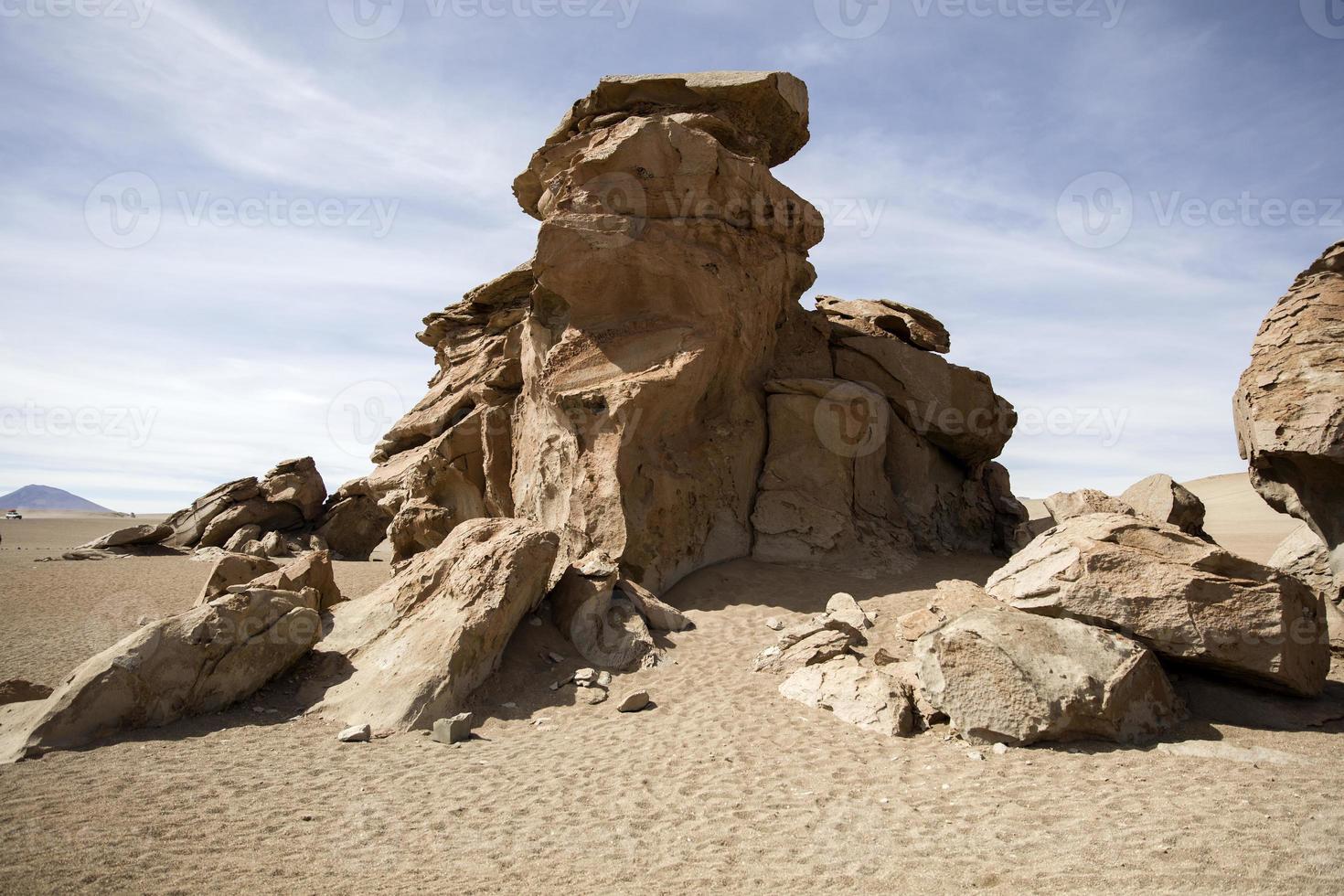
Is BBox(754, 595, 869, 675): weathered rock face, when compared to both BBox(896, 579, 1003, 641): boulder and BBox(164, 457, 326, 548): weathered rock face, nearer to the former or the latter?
BBox(896, 579, 1003, 641): boulder

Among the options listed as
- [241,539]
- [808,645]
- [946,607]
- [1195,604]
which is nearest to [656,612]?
[808,645]

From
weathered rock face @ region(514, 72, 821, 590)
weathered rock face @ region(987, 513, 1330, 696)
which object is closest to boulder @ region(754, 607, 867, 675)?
weathered rock face @ region(987, 513, 1330, 696)

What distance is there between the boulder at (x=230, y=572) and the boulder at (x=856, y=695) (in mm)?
7899

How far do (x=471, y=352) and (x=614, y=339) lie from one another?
8.48 metres

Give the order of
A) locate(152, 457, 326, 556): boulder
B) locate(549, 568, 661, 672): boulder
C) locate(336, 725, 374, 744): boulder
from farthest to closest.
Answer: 1. locate(152, 457, 326, 556): boulder
2. locate(549, 568, 661, 672): boulder
3. locate(336, 725, 374, 744): boulder

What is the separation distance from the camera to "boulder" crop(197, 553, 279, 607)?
11328mm

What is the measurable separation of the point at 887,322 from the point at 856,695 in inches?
434

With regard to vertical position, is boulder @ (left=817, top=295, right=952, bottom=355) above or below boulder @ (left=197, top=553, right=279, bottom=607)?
above

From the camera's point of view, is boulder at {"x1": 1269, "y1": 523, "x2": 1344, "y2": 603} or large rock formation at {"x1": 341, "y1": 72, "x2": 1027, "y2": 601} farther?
large rock formation at {"x1": 341, "y1": 72, "x2": 1027, "y2": 601}

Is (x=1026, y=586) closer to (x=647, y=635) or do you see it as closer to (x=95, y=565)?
(x=647, y=635)

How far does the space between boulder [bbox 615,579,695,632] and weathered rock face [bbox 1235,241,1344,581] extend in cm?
741

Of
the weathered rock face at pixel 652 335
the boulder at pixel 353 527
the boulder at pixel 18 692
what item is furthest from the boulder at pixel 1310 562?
the boulder at pixel 353 527

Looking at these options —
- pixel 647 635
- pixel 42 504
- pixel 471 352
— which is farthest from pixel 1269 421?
pixel 42 504

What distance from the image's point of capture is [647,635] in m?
9.87
